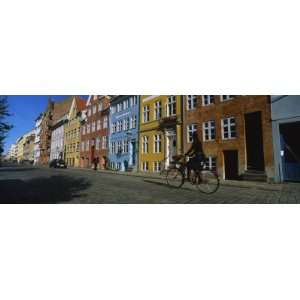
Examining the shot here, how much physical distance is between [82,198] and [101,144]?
4.55 ft

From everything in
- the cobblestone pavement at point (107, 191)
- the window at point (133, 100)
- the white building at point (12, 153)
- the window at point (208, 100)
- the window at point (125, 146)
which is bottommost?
the cobblestone pavement at point (107, 191)

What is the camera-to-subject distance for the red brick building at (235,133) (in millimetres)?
2971

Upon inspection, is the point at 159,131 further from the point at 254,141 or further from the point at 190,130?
the point at 254,141

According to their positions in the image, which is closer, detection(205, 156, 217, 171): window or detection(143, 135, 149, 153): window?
detection(205, 156, 217, 171): window

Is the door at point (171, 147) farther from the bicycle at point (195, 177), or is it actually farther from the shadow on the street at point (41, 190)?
the shadow on the street at point (41, 190)

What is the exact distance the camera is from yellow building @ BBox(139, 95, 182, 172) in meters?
3.36

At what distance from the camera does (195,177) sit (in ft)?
10.4

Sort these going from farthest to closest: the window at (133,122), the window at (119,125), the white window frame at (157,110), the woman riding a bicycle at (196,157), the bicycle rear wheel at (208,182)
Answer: the window at (119,125) < the window at (133,122) < the white window frame at (157,110) < the woman riding a bicycle at (196,157) < the bicycle rear wheel at (208,182)

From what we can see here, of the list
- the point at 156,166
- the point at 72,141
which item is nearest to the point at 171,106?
the point at 156,166

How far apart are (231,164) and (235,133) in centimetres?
42

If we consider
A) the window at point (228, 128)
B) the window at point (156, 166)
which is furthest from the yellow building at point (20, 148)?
the window at point (228, 128)

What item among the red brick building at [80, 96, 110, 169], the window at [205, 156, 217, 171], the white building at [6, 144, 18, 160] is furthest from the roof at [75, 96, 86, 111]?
the window at [205, 156, 217, 171]

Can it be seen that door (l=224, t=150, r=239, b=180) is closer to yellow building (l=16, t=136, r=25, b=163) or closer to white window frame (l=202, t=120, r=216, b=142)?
white window frame (l=202, t=120, r=216, b=142)
